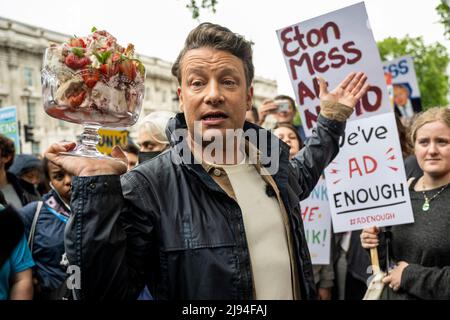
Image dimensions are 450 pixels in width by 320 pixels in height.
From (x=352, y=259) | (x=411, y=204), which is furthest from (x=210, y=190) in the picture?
(x=352, y=259)

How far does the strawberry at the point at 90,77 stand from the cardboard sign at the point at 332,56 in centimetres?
201

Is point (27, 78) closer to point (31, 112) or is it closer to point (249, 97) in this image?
point (31, 112)

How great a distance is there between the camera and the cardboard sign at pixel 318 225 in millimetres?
4125

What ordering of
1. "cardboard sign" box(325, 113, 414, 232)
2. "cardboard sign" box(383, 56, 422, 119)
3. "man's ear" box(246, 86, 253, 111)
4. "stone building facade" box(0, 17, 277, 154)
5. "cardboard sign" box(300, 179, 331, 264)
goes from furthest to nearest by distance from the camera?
"stone building facade" box(0, 17, 277, 154)
"cardboard sign" box(383, 56, 422, 119)
"cardboard sign" box(300, 179, 331, 264)
"cardboard sign" box(325, 113, 414, 232)
"man's ear" box(246, 86, 253, 111)

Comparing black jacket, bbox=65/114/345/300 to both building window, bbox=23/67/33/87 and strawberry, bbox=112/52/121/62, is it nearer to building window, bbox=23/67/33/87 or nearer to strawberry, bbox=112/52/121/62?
strawberry, bbox=112/52/121/62

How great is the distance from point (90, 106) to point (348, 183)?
2191mm

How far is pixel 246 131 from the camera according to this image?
218 cm

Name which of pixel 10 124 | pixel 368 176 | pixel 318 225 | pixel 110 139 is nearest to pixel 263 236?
pixel 368 176

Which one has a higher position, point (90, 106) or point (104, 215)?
point (90, 106)

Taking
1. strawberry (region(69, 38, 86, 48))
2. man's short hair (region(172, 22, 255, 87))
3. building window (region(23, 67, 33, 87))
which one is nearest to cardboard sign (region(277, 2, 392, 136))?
man's short hair (region(172, 22, 255, 87))

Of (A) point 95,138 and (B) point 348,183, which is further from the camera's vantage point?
(B) point 348,183

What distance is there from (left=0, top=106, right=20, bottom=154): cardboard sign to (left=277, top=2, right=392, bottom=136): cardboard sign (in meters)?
5.51

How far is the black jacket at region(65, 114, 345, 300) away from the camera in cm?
154
